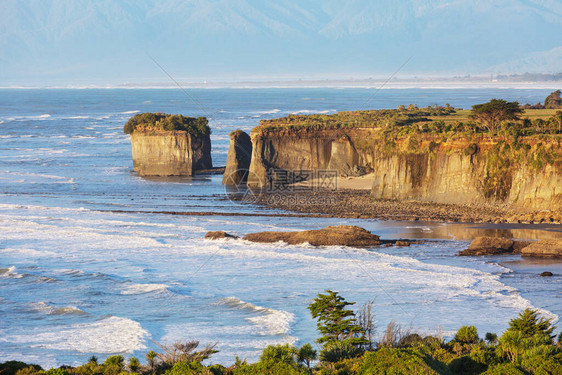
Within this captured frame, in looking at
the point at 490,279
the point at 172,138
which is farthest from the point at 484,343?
the point at 172,138

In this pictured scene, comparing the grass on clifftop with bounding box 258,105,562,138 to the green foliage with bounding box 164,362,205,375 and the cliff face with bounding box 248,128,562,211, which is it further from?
the green foliage with bounding box 164,362,205,375

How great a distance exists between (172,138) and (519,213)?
115ft

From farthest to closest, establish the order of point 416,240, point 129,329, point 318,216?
point 318,216 → point 416,240 → point 129,329

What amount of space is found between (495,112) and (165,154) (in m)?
31.1

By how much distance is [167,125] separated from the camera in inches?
2852

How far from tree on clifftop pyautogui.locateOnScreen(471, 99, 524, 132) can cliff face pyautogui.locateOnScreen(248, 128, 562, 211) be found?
8.36 metres

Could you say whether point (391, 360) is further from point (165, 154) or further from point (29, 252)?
point (165, 154)

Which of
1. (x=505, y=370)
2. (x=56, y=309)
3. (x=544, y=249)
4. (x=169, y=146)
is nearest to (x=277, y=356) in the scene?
(x=505, y=370)

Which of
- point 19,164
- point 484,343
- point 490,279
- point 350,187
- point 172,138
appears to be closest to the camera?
point 484,343

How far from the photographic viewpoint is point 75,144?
108750 millimetres

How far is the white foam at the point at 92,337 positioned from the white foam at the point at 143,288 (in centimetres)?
461

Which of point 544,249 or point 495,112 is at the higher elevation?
point 495,112

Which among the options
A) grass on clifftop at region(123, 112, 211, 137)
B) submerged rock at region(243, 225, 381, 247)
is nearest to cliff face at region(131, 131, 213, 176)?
grass on clifftop at region(123, 112, 211, 137)

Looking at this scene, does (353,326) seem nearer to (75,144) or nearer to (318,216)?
(318,216)
